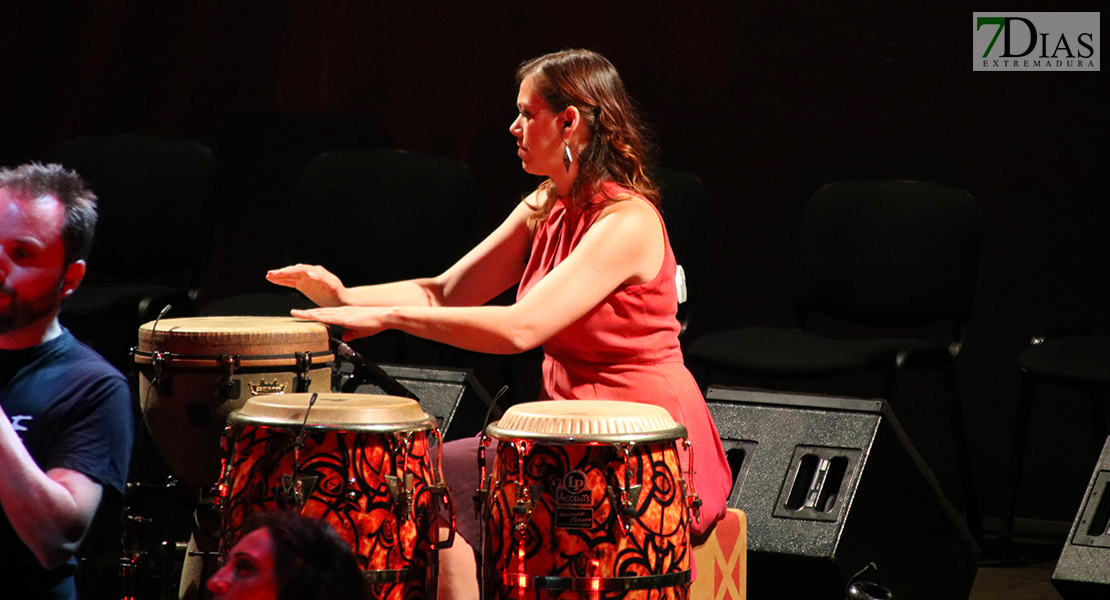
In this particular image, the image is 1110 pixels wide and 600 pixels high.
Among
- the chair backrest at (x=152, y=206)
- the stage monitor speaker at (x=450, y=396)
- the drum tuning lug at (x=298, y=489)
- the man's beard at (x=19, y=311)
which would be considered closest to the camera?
the man's beard at (x=19, y=311)

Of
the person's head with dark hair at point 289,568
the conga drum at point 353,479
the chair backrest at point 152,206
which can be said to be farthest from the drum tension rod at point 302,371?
the chair backrest at point 152,206

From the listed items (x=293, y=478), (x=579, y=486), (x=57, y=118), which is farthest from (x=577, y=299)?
(x=57, y=118)

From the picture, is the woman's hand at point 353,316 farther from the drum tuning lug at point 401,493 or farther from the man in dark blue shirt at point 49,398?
the man in dark blue shirt at point 49,398

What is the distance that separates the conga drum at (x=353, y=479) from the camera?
7.58 feet

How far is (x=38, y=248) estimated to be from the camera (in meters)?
2.18

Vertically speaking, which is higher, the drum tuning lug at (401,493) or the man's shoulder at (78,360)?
the man's shoulder at (78,360)

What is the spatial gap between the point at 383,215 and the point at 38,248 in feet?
8.21

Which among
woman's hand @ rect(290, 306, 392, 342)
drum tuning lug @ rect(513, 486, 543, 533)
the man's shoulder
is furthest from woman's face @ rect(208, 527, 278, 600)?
woman's hand @ rect(290, 306, 392, 342)

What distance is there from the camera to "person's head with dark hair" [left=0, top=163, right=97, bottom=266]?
7.30 ft

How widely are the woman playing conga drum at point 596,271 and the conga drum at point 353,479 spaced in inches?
13.4

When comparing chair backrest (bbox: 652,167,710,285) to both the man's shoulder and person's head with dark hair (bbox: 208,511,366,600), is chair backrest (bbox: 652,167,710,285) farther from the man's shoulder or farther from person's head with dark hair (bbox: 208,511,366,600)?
person's head with dark hair (bbox: 208,511,366,600)

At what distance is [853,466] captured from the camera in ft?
10.7

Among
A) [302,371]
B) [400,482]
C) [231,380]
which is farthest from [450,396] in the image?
[400,482]

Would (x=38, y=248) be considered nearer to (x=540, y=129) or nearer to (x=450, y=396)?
(x=540, y=129)
